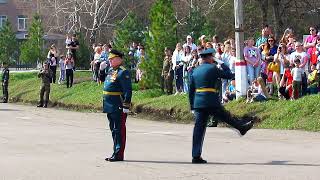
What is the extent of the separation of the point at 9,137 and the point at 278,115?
706cm

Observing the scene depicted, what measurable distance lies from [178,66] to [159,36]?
2.68m

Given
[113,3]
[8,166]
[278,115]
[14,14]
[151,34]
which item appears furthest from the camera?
[14,14]

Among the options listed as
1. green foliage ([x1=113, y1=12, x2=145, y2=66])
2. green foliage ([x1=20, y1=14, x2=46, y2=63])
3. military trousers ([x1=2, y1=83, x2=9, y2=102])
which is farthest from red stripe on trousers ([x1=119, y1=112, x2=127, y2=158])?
green foliage ([x1=20, y1=14, x2=46, y2=63])

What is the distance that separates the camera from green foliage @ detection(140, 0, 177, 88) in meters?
29.3

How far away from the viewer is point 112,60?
552 inches

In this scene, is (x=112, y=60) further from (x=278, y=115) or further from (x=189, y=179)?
(x=278, y=115)

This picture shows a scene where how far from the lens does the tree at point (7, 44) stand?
183 feet

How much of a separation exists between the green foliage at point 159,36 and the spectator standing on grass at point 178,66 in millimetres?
1962

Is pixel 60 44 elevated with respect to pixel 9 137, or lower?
elevated

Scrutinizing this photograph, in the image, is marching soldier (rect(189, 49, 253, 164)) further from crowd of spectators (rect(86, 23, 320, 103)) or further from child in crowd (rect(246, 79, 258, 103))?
child in crowd (rect(246, 79, 258, 103))

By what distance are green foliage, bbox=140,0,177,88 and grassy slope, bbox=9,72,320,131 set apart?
0.89 metres

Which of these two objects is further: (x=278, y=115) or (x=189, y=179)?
(x=278, y=115)

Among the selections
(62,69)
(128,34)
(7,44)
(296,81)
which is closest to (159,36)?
(128,34)

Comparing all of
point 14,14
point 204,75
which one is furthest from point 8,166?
point 14,14
